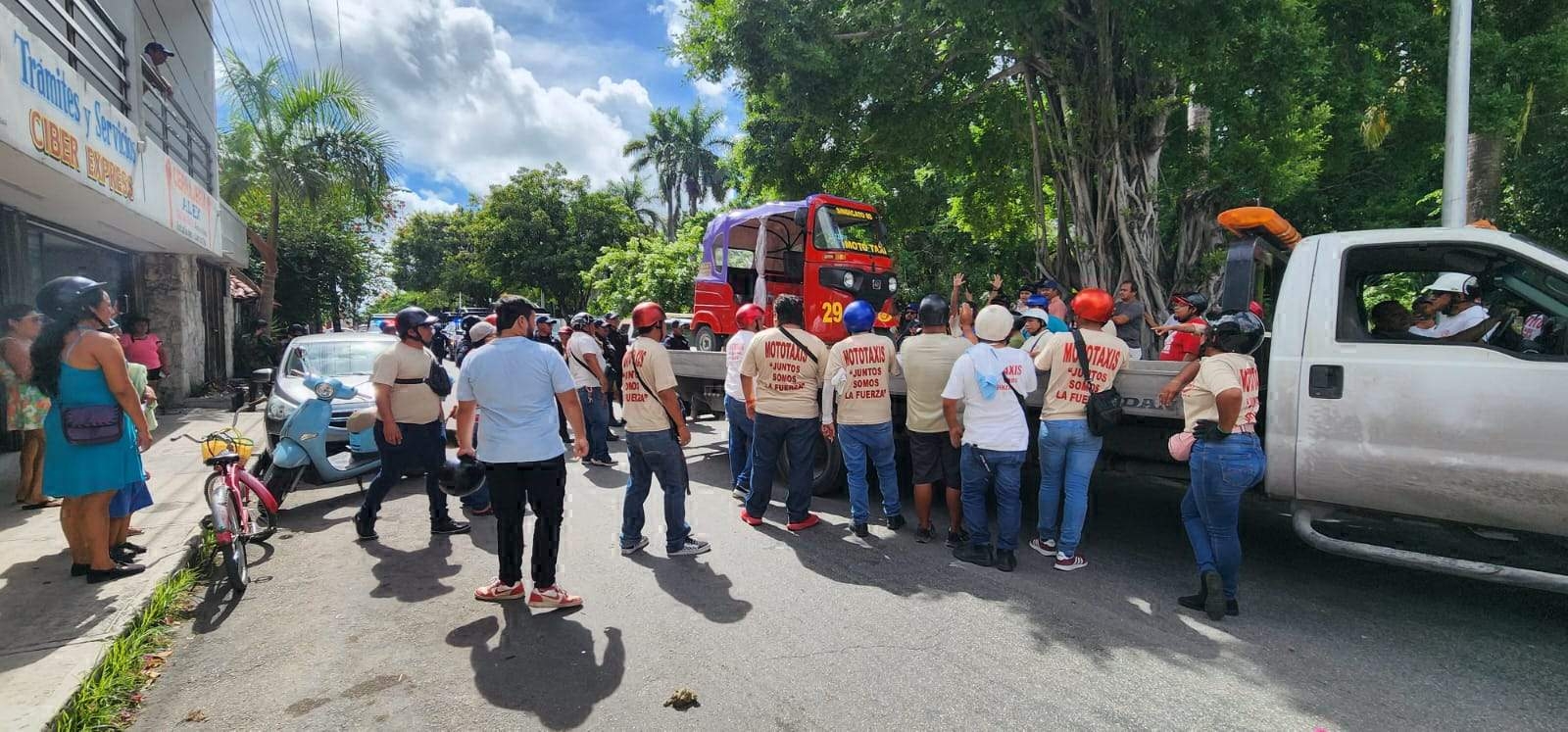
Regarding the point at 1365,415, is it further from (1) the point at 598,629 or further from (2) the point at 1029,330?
(1) the point at 598,629

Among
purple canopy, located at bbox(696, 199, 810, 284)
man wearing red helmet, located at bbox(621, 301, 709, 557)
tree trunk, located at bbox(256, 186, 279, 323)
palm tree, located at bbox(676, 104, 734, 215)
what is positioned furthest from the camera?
palm tree, located at bbox(676, 104, 734, 215)

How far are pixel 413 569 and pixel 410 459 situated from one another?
86 cm

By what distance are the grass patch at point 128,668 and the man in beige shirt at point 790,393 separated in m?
3.54

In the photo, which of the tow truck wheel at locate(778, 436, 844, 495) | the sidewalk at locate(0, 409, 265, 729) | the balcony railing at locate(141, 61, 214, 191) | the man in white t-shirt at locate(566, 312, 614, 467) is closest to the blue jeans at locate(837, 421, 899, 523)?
the tow truck wheel at locate(778, 436, 844, 495)

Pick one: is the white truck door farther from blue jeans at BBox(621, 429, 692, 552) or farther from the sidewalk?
the sidewalk

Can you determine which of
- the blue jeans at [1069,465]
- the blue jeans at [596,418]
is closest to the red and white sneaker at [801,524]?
the blue jeans at [1069,465]

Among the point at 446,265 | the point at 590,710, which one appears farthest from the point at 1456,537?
the point at 446,265

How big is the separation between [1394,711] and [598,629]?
11.3ft

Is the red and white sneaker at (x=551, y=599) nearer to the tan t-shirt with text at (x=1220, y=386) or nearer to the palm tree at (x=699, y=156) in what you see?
the tan t-shirt with text at (x=1220, y=386)

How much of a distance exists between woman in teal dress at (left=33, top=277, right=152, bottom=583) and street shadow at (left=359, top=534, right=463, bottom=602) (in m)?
1.44

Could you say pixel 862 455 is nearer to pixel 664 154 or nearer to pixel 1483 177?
pixel 1483 177

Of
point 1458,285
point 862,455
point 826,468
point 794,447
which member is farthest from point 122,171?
point 1458,285

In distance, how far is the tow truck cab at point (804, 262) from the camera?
10.0 meters

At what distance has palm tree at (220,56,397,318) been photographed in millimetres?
16047
